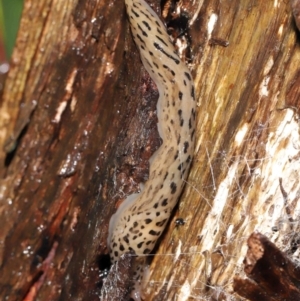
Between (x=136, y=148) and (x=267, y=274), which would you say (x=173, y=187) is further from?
(x=267, y=274)

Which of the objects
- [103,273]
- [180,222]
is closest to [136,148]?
[180,222]

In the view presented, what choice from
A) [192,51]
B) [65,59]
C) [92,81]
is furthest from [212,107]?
[65,59]

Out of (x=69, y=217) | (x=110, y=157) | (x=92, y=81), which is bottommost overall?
(x=69, y=217)

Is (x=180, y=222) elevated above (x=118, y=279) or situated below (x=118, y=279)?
above

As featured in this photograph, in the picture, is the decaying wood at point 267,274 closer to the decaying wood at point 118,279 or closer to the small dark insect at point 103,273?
the decaying wood at point 118,279

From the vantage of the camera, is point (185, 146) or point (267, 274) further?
point (185, 146)

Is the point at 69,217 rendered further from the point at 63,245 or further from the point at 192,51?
the point at 192,51

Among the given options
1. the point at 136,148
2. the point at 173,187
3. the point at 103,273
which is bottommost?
the point at 103,273
